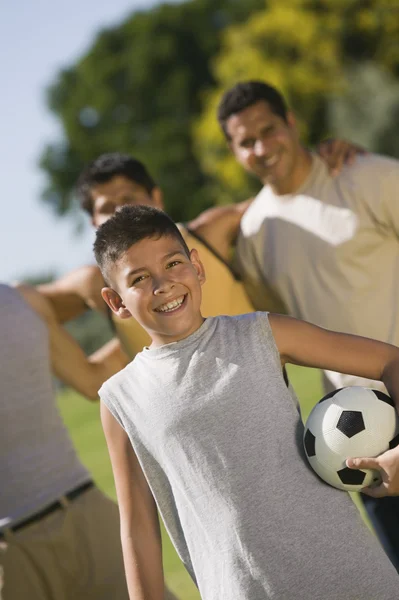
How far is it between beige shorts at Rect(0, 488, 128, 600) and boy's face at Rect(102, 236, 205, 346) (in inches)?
45.4

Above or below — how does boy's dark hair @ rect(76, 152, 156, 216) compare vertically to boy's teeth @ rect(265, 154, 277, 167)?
above

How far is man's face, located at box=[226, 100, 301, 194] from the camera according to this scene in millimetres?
5148

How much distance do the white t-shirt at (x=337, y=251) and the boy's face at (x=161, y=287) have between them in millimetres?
1903

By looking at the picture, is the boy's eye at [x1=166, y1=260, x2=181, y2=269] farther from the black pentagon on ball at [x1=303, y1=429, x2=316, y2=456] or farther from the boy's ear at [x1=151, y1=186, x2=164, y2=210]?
the boy's ear at [x1=151, y1=186, x2=164, y2=210]

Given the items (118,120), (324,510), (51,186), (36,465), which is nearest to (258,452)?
(324,510)

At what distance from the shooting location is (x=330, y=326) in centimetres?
501

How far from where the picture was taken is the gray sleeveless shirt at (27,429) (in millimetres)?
Result: 3910

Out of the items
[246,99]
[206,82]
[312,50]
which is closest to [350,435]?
[246,99]

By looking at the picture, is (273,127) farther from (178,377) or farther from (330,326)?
(178,377)

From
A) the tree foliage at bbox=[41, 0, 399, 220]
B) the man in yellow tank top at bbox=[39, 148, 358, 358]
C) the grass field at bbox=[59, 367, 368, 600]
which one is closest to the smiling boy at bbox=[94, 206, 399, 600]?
the man in yellow tank top at bbox=[39, 148, 358, 358]

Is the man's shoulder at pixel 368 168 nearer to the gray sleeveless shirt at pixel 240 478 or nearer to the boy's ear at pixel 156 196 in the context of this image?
the boy's ear at pixel 156 196

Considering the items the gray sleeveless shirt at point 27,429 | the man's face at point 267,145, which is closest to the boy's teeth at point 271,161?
the man's face at point 267,145

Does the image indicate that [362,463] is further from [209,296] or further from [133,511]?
[209,296]

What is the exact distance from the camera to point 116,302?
10.8 feet
